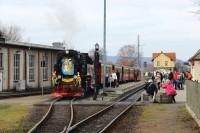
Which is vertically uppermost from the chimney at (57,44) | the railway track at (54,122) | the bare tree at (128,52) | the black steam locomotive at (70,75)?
the bare tree at (128,52)

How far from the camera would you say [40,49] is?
50.8m

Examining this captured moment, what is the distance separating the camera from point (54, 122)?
64.7ft

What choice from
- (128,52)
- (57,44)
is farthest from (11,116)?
(128,52)

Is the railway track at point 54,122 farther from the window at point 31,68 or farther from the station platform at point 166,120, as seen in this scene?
the window at point 31,68

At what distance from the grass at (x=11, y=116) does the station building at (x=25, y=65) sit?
57.7 ft

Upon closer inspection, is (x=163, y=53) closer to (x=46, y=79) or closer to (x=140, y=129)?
(x=46, y=79)

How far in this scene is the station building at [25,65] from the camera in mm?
44688

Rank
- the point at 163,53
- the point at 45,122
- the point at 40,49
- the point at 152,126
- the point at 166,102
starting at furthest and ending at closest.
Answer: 1. the point at 163,53
2. the point at 40,49
3. the point at 166,102
4. the point at 45,122
5. the point at 152,126

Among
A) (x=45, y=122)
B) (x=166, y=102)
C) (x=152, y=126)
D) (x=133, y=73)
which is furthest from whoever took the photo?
(x=133, y=73)

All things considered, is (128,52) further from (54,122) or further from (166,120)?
(54,122)

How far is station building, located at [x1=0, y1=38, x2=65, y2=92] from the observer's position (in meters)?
44.7

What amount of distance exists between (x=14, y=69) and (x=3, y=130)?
30255mm

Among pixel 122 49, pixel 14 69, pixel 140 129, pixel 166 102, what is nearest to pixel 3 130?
pixel 140 129

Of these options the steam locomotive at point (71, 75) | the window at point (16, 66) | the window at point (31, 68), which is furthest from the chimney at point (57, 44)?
the steam locomotive at point (71, 75)
